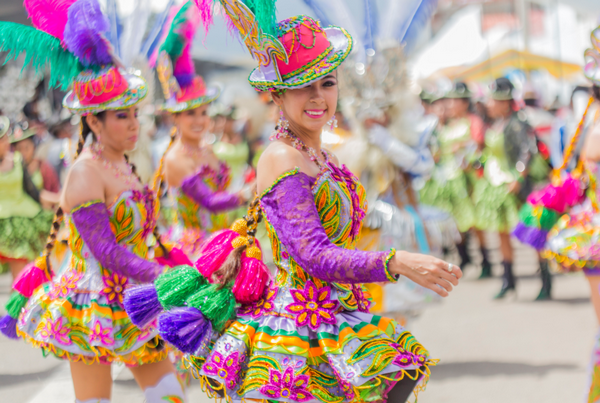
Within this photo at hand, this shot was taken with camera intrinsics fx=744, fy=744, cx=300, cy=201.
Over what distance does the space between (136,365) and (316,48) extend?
1.70 meters

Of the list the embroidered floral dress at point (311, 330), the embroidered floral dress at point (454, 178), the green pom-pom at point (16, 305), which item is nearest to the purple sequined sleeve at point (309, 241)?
the embroidered floral dress at point (311, 330)

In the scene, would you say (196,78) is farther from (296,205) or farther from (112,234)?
(296,205)

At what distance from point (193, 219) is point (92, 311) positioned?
1.99m

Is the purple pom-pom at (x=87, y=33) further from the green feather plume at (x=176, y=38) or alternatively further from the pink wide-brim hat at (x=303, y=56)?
the pink wide-brim hat at (x=303, y=56)

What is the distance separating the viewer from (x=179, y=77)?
5.26 metres

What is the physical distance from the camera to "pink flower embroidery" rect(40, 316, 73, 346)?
10.1ft

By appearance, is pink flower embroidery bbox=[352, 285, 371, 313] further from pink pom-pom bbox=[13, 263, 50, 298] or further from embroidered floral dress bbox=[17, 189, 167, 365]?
pink pom-pom bbox=[13, 263, 50, 298]

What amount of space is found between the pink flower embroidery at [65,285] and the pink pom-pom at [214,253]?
103 centimetres

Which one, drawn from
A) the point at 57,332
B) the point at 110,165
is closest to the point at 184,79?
the point at 110,165

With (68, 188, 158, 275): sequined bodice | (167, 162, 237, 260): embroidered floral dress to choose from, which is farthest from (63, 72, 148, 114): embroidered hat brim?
(167, 162, 237, 260): embroidered floral dress

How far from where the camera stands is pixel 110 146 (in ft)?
11.1

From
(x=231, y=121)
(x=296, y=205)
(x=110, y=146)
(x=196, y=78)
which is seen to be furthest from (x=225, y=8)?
(x=231, y=121)

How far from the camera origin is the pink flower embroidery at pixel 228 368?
220 cm

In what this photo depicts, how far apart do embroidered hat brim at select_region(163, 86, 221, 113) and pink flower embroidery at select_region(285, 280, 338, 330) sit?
3.24 meters
